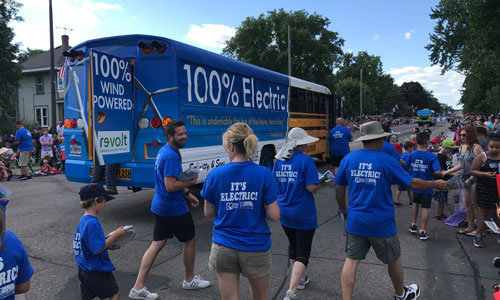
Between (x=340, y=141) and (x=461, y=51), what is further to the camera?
(x=461, y=51)

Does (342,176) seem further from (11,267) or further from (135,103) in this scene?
(135,103)

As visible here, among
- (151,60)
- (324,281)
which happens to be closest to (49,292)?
(324,281)

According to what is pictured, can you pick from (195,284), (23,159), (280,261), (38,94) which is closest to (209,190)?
(195,284)

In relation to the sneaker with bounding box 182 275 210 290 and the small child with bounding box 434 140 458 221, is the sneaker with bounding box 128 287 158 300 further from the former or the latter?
the small child with bounding box 434 140 458 221

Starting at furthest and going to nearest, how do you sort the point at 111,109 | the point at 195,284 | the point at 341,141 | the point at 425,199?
1. the point at 341,141
2. the point at 111,109
3. the point at 425,199
4. the point at 195,284

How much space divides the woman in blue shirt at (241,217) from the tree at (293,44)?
4071cm

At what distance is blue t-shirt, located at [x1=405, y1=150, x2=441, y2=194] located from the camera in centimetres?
580

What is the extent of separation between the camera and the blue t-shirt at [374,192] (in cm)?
329

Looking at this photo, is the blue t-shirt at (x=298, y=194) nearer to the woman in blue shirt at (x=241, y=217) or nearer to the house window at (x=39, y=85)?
the woman in blue shirt at (x=241, y=217)

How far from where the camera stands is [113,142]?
6234mm

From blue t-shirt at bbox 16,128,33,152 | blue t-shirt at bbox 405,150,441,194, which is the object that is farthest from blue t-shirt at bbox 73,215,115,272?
blue t-shirt at bbox 16,128,33,152

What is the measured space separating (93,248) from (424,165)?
5.03 metres

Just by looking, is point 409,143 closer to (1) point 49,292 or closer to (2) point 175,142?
(2) point 175,142

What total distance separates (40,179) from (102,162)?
27.4 ft
